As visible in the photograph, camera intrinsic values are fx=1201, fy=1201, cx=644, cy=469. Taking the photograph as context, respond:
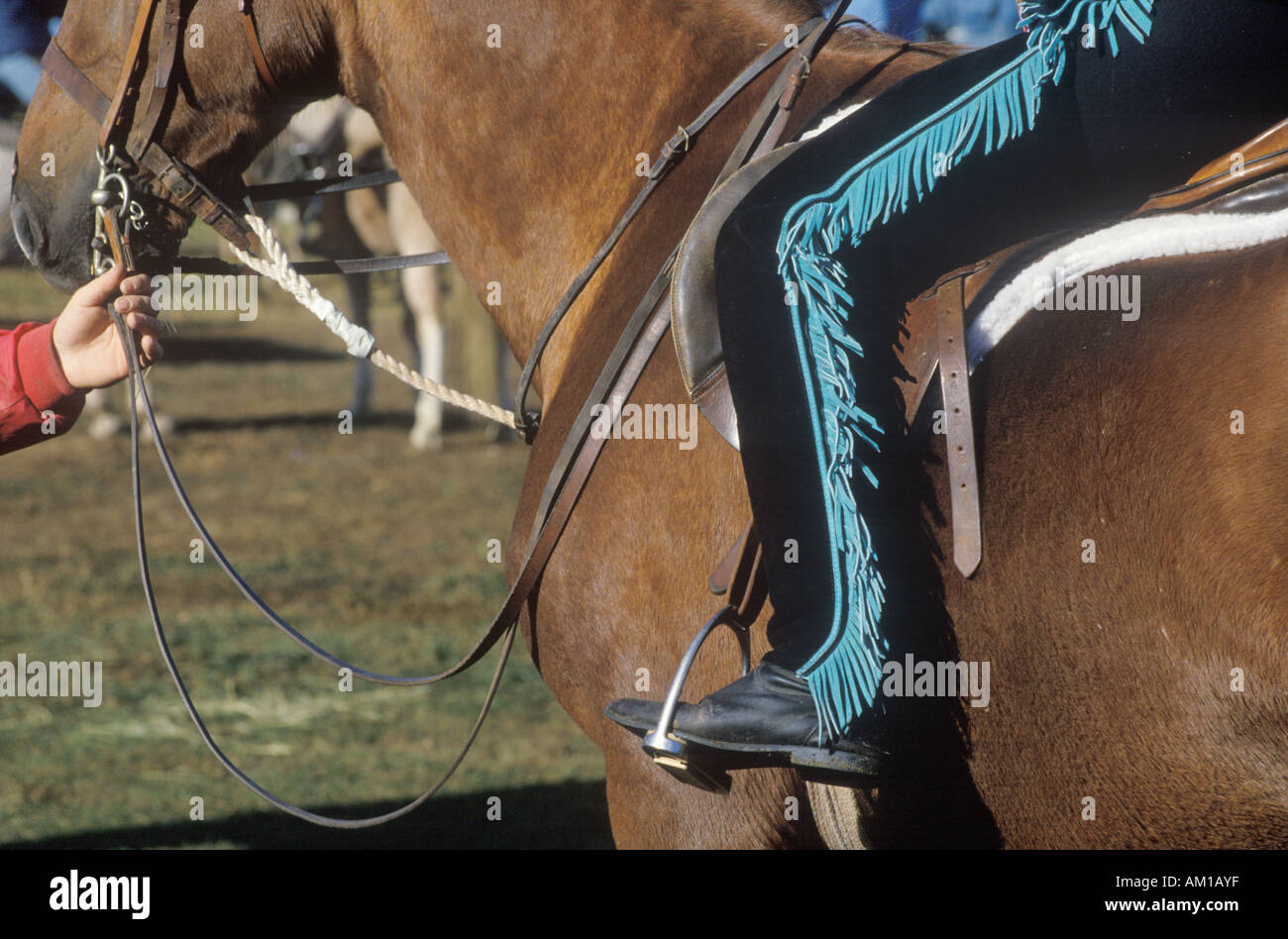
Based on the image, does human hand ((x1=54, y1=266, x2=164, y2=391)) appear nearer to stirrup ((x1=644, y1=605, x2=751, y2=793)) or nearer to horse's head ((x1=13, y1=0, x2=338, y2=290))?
horse's head ((x1=13, y1=0, x2=338, y2=290))

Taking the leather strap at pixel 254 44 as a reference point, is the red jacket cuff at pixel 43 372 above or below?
below

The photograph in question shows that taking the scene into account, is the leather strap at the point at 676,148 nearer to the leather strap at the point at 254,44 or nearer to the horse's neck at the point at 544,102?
the horse's neck at the point at 544,102

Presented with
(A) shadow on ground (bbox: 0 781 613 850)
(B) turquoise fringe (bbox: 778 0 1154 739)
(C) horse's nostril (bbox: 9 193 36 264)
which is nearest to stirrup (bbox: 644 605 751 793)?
(B) turquoise fringe (bbox: 778 0 1154 739)

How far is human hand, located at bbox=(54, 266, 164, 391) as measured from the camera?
8.60ft

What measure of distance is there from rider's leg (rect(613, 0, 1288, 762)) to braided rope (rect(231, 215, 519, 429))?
87 centimetres

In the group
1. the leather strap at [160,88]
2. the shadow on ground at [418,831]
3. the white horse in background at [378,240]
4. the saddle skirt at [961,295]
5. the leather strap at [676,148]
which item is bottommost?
the shadow on ground at [418,831]

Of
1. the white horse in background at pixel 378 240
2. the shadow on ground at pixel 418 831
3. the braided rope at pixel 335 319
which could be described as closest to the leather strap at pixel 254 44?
the braided rope at pixel 335 319

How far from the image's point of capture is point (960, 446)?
6.29 ft

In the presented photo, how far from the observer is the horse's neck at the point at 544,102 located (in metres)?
2.47

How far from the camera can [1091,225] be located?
196cm

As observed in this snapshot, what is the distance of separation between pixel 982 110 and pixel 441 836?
3215 mm

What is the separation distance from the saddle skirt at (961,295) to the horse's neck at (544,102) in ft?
1.19

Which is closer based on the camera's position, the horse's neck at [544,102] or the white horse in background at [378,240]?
the horse's neck at [544,102]
